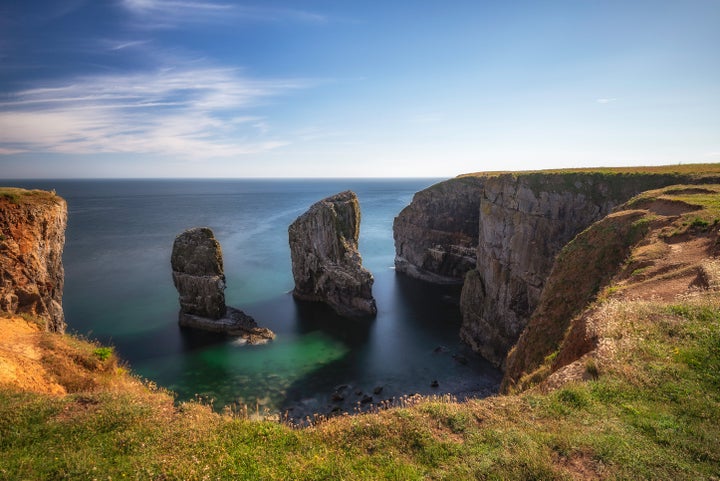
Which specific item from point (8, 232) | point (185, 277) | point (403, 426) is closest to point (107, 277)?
point (185, 277)

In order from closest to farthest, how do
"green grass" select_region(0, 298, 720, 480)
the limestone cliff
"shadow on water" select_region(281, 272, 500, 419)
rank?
1. "green grass" select_region(0, 298, 720, 480)
2. the limestone cliff
3. "shadow on water" select_region(281, 272, 500, 419)

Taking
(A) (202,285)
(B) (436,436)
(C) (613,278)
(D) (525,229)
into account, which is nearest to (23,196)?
(A) (202,285)

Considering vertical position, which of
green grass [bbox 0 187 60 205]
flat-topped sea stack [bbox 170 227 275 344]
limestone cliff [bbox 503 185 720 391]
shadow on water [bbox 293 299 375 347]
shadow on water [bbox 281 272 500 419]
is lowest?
shadow on water [bbox 281 272 500 419]

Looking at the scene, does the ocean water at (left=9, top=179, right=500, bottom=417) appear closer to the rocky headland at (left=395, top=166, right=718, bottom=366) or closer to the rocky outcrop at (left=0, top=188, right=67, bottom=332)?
the rocky headland at (left=395, top=166, right=718, bottom=366)

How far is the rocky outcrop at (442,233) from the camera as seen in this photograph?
2852 inches

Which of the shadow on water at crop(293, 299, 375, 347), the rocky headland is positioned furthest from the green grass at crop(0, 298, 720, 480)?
the shadow on water at crop(293, 299, 375, 347)

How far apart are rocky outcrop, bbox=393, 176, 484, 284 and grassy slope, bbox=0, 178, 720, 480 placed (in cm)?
5922

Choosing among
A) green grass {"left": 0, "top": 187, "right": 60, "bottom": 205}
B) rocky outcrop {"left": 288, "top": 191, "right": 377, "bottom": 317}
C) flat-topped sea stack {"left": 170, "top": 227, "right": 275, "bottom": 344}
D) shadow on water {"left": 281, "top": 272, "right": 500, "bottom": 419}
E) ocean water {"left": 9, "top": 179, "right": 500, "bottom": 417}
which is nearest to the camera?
green grass {"left": 0, "top": 187, "right": 60, "bottom": 205}

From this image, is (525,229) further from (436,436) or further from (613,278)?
(436,436)

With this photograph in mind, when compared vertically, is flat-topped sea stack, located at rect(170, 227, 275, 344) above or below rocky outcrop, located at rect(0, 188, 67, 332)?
below

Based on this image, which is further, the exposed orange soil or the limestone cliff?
the exposed orange soil

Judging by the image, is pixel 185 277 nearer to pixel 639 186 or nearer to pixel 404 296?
pixel 404 296

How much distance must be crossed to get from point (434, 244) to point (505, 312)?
35.2 m

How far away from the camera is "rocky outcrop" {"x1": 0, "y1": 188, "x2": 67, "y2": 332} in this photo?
23.4 meters
